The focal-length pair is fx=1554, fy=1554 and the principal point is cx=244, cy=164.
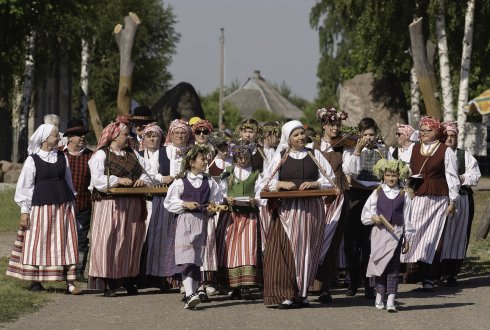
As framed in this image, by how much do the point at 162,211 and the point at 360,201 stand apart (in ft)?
6.35

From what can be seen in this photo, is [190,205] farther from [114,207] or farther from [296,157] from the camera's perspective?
[114,207]

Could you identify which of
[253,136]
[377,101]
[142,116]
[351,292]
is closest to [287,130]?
[253,136]

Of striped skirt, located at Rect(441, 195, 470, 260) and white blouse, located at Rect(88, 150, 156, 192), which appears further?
striped skirt, located at Rect(441, 195, 470, 260)

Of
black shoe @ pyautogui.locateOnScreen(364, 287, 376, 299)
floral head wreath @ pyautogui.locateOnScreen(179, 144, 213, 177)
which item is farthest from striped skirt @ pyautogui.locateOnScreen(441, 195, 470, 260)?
floral head wreath @ pyautogui.locateOnScreen(179, 144, 213, 177)

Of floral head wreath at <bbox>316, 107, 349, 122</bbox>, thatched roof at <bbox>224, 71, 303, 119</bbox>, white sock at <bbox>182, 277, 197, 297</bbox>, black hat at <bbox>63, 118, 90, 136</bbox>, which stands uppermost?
thatched roof at <bbox>224, 71, 303, 119</bbox>

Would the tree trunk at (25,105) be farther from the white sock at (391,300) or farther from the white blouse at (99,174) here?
the white sock at (391,300)

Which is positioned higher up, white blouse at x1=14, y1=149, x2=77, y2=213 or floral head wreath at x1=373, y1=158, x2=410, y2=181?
floral head wreath at x1=373, y1=158, x2=410, y2=181

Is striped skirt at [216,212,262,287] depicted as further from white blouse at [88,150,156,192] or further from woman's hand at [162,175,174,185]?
white blouse at [88,150,156,192]

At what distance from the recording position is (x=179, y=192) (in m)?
13.8

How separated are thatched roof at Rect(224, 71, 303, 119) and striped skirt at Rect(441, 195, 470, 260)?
12348cm

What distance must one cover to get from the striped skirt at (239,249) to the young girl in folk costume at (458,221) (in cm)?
238

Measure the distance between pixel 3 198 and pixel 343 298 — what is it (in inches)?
598

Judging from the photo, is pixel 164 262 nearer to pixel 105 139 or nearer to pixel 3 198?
pixel 105 139

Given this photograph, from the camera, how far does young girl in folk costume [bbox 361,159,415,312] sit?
13662 mm
